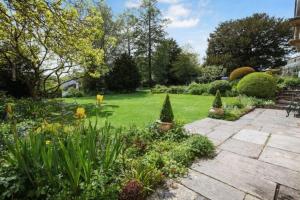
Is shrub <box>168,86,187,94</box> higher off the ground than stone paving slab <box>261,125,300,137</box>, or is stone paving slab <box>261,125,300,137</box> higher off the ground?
shrub <box>168,86,187,94</box>

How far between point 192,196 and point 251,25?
99.4 feet

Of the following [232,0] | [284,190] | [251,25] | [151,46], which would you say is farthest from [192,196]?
[251,25]

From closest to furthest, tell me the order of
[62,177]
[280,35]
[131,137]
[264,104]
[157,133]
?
[62,177]
[131,137]
[157,133]
[264,104]
[280,35]

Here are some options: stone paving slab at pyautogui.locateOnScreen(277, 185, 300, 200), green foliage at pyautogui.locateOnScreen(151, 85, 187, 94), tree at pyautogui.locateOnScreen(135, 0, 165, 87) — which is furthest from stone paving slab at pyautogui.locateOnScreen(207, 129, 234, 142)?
tree at pyautogui.locateOnScreen(135, 0, 165, 87)

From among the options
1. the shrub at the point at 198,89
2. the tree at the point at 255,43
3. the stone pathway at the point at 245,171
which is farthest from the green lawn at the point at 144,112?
the tree at the point at 255,43

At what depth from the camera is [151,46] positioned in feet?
89.6

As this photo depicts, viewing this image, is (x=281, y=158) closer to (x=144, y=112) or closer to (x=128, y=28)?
(x=144, y=112)

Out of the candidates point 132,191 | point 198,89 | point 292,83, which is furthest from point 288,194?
point 198,89

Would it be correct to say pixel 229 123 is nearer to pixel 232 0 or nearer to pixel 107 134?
pixel 232 0

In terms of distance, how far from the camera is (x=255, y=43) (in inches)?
1071

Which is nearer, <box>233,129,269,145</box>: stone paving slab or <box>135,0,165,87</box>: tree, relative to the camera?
<box>233,129,269,145</box>: stone paving slab

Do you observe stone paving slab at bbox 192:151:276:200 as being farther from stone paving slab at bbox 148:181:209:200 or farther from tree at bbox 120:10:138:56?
tree at bbox 120:10:138:56

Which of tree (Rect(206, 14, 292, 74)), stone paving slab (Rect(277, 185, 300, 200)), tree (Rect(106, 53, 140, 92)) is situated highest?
tree (Rect(206, 14, 292, 74))

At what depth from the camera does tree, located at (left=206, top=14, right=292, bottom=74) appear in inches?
1041
